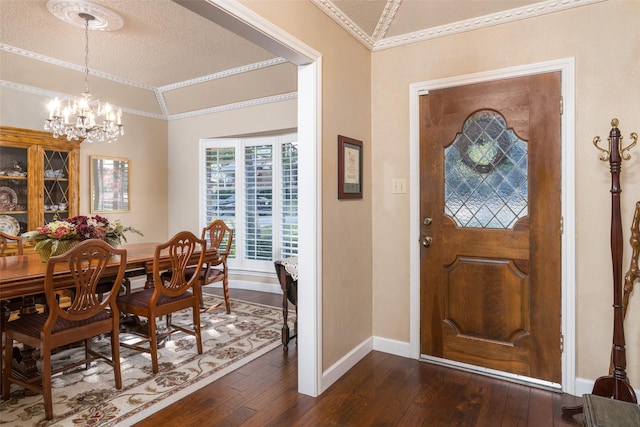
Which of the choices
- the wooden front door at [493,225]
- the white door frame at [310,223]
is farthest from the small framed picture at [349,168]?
the wooden front door at [493,225]

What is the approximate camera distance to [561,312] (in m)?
2.40

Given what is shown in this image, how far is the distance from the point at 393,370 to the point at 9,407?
248cm

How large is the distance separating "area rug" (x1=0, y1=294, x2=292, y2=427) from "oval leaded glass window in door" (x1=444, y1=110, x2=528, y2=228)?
196 cm

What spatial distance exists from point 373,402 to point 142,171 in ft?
15.2

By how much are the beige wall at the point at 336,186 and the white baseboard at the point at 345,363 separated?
0.13 ft

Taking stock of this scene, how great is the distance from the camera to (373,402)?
228 centimetres

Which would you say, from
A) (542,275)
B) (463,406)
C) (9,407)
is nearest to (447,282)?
(542,275)

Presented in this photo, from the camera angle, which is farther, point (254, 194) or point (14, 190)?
point (254, 194)

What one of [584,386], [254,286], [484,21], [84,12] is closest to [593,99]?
[484,21]

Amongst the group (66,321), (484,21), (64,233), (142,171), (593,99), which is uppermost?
(484,21)

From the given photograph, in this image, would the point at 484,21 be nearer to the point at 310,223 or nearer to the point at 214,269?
the point at 310,223

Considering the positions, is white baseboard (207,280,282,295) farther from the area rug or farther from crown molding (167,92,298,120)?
crown molding (167,92,298,120)

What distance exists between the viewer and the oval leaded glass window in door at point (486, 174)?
8.30 feet

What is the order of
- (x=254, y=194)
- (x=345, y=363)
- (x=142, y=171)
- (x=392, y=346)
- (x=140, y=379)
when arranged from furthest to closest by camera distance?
(x=142, y=171) → (x=254, y=194) → (x=392, y=346) → (x=345, y=363) → (x=140, y=379)
